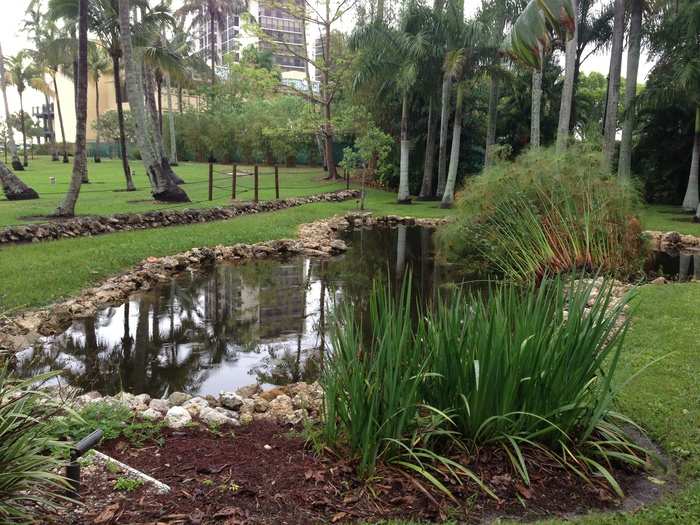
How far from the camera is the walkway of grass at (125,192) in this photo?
15.5 metres

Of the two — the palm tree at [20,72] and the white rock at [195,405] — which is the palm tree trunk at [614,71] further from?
the palm tree at [20,72]

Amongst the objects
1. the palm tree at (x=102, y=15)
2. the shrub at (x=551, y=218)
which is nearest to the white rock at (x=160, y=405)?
the shrub at (x=551, y=218)

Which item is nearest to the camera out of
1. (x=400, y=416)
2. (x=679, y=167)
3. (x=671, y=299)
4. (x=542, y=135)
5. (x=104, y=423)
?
(x=400, y=416)

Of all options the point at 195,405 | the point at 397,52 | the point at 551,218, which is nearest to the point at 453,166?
the point at 397,52

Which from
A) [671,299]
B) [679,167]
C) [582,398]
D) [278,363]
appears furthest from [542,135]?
[582,398]

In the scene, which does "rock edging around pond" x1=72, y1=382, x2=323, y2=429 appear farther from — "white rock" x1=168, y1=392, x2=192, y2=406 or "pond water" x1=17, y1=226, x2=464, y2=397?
"pond water" x1=17, y1=226, x2=464, y2=397

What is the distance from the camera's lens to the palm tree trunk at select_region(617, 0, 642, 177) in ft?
63.4

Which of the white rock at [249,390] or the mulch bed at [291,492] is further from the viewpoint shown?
the white rock at [249,390]

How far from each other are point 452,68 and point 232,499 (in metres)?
20.2

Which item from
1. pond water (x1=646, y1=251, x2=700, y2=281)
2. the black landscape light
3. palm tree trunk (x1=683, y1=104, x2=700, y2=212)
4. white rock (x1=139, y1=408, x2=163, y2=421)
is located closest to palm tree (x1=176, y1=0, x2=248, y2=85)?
palm tree trunk (x1=683, y1=104, x2=700, y2=212)

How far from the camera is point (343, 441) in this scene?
11.2 feet

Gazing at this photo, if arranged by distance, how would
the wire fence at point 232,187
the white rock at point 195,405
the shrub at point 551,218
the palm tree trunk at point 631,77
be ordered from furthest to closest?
the palm tree trunk at point 631,77, the wire fence at point 232,187, the shrub at point 551,218, the white rock at point 195,405

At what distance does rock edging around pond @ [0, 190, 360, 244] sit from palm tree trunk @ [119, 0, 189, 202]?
7.16 ft

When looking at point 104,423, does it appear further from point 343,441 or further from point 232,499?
point 343,441
